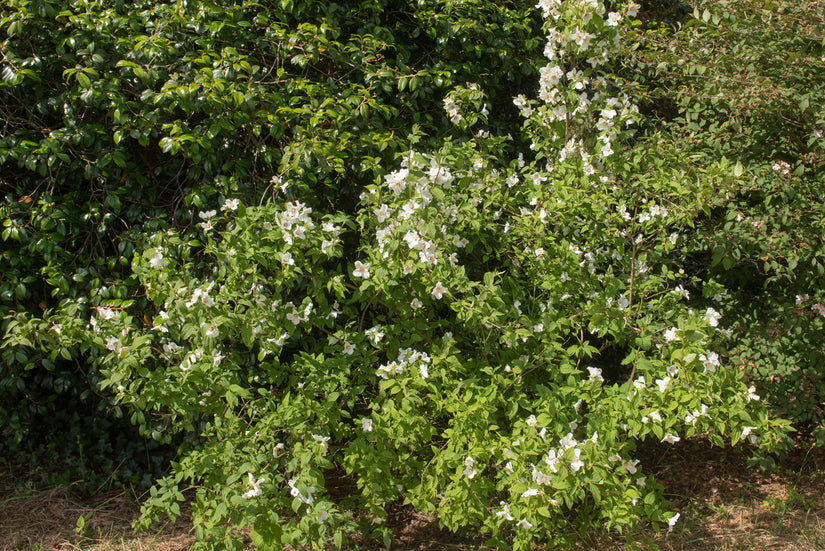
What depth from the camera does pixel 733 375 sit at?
7.48ft

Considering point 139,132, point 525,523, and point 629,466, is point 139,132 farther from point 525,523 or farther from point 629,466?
point 629,466

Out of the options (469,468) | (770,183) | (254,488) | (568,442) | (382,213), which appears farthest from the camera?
(770,183)

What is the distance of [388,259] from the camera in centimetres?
246

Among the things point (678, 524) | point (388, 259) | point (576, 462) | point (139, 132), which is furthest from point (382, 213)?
point (678, 524)

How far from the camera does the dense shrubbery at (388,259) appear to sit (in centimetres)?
232

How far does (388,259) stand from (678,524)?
1.77m

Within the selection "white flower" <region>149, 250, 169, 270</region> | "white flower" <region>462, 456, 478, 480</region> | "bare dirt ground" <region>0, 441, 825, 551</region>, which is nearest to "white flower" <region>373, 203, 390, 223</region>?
"white flower" <region>149, 250, 169, 270</region>

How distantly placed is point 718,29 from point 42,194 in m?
3.46

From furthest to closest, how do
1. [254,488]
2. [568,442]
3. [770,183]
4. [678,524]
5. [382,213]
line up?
[770,183], [678,524], [382,213], [568,442], [254,488]

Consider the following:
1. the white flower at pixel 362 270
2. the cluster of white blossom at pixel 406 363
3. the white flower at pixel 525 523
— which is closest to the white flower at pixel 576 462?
the white flower at pixel 525 523

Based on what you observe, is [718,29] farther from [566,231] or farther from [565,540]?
[565,540]

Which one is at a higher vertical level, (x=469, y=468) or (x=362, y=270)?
(x=362, y=270)

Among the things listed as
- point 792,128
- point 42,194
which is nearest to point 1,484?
point 42,194

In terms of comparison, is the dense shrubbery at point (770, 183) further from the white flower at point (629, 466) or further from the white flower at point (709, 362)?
the white flower at point (629, 466)
